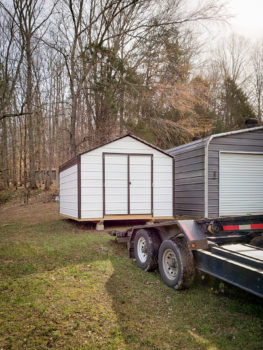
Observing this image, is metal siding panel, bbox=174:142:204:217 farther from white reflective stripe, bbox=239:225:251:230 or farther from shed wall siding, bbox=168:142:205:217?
white reflective stripe, bbox=239:225:251:230

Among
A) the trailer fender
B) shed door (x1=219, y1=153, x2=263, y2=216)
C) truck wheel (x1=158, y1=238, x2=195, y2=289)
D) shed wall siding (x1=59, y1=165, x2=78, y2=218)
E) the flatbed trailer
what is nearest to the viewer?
the flatbed trailer

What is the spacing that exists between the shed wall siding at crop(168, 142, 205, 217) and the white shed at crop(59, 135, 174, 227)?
157 cm

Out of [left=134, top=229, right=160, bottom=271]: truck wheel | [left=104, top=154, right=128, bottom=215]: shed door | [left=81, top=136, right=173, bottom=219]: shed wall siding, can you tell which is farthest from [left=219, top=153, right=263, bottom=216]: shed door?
[left=134, top=229, right=160, bottom=271]: truck wheel

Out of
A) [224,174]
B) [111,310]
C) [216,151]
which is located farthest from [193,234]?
[224,174]

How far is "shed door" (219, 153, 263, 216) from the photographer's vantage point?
10.5 meters

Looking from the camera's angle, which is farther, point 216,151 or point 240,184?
point 240,184

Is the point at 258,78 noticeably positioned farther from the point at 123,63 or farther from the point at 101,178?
the point at 101,178

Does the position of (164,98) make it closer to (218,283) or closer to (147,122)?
(147,122)

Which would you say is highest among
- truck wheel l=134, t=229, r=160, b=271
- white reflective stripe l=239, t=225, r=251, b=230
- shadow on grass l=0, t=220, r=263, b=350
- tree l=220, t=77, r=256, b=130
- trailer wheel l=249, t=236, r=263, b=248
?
tree l=220, t=77, r=256, b=130

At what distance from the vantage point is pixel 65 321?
2.96 meters

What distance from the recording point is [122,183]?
874cm

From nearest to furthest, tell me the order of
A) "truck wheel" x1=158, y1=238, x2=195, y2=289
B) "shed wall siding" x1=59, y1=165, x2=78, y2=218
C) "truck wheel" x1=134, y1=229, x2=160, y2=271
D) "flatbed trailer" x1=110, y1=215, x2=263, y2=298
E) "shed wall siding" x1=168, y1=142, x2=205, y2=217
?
1. "flatbed trailer" x1=110, y1=215, x2=263, y2=298
2. "truck wheel" x1=158, y1=238, x2=195, y2=289
3. "truck wheel" x1=134, y1=229, x2=160, y2=271
4. "shed wall siding" x1=59, y1=165, x2=78, y2=218
5. "shed wall siding" x1=168, y1=142, x2=205, y2=217

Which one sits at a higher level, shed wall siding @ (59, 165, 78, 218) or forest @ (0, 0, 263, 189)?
forest @ (0, 0, 263, 189)

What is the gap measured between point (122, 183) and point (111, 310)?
5.65m
